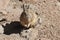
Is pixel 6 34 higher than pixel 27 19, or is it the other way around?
pixel 27 19

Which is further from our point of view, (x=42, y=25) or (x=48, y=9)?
(x=48, y=9)

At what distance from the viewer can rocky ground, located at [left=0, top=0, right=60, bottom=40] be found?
606cm

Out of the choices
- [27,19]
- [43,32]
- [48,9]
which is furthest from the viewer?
[48,9]

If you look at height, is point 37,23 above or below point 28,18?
below

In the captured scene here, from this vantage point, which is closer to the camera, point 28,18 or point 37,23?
point 28,18

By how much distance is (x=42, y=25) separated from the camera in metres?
6.51

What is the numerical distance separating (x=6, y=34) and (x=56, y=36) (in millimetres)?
1181

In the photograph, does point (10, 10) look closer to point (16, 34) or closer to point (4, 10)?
point (4, 10)

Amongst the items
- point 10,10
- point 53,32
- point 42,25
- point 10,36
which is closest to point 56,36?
point 53,32

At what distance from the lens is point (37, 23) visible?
6.41m

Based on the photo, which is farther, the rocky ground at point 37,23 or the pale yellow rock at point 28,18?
the rocky ground at point 37,23

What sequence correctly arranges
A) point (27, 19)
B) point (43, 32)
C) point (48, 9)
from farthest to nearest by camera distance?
point (48, 9)
point (43, 32)
point (27, 19)

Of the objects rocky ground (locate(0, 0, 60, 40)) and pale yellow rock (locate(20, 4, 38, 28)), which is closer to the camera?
pale yellow rock (locate(20, 4, 38, 28))

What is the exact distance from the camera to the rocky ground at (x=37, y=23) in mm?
6062
